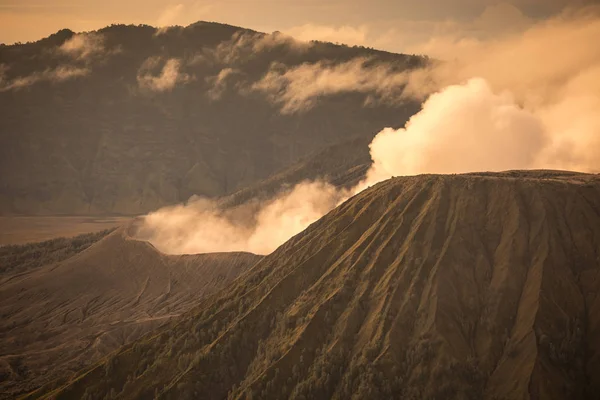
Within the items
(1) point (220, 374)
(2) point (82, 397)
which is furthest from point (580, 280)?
(2) point (82, 397)

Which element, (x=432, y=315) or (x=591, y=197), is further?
(x=591, y=197)

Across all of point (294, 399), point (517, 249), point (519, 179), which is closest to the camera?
point (294, 399)

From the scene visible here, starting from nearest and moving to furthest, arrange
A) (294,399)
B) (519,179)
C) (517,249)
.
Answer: (294,399), (517,249), (519,179)

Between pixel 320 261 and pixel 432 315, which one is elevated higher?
pixel 320 261

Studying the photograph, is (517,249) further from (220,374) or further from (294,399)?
(220,374)

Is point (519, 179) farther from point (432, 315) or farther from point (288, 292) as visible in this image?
point (288, 292)

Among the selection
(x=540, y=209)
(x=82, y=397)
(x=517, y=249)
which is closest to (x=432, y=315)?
(x=517, y=249)

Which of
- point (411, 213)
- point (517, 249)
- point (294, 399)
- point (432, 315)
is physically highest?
point (411, 213)
